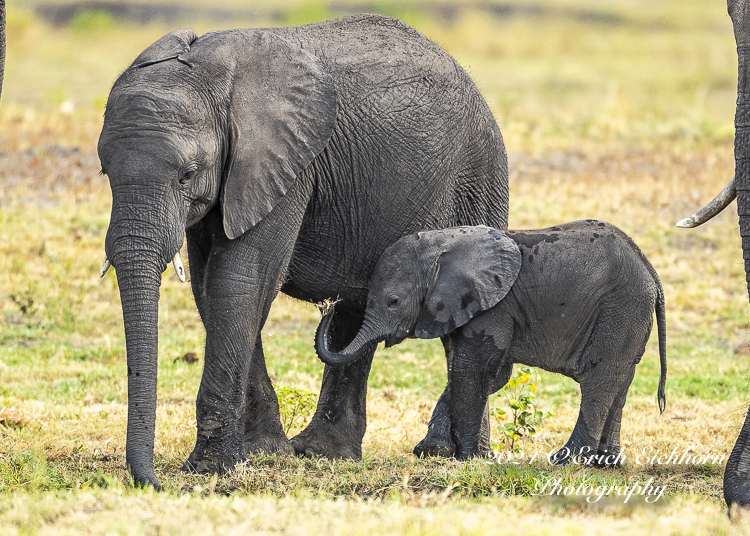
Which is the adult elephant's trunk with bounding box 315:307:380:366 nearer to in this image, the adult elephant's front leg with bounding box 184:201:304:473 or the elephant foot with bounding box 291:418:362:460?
the adult elephant's front leg with bounding box 184:201:304:473

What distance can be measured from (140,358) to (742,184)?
3.34m

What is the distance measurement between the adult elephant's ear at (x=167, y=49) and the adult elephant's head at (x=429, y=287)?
1851 mm

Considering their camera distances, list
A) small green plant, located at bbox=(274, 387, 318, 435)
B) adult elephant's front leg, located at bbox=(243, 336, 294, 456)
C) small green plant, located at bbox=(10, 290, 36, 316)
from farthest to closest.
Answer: small green plant, located at bbox=(10, 290, 36, 316)
small green plant, located at bbox=(274, 387, 318, 435)
adult elephant's front leg, located at bbox=(243, 336, 294, 456)

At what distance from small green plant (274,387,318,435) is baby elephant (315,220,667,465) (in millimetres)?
1293

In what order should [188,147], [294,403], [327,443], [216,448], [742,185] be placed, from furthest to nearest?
[294,403] → [327,443] → [216,448] → [188,147] → [742,185]

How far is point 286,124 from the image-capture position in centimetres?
712

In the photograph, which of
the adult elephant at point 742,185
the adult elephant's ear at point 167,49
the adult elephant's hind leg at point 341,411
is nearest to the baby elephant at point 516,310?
the adult elephant's hind leg at point 341,411

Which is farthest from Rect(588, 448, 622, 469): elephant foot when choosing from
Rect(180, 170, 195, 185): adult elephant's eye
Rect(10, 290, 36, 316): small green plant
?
Rect(10, 290, 36, 316): small green plant

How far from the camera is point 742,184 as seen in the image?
6336 millimetres

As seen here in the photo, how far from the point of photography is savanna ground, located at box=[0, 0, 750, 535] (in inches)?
238

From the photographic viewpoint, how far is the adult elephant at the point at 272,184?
655cm

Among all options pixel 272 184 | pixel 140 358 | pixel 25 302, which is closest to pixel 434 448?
pixel 272 184

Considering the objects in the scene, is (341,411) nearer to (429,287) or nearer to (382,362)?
(429,287)

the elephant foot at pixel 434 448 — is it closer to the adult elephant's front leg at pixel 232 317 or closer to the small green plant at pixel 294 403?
the small green plant at pixel 294 403
